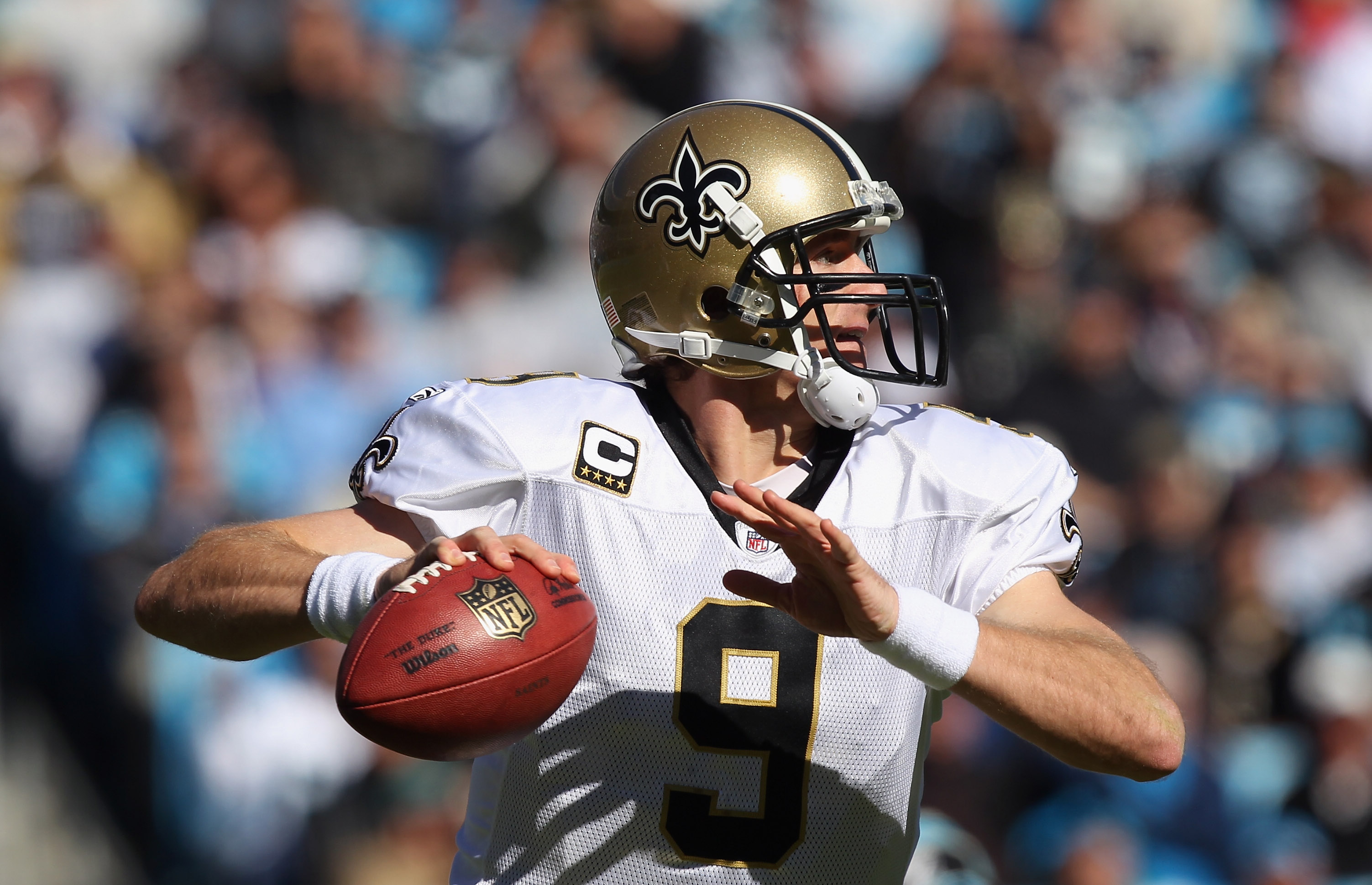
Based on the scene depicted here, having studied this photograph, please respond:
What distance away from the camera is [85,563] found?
16.1 feet

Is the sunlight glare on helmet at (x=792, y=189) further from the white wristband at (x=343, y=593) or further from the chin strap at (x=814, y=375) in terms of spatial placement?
the white wristband at (x=343, y=593)

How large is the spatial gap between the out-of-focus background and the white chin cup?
2352mm

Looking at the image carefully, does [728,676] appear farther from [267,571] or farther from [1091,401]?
[1091,401]

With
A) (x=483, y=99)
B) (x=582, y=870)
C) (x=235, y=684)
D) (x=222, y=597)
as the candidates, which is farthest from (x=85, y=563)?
(x=582, y=870)

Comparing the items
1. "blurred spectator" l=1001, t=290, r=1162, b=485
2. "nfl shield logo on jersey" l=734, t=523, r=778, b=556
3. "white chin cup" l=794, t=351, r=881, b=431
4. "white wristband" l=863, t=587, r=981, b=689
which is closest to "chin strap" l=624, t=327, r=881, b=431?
"white chin cup" l=794, t=351, r=881, b=431

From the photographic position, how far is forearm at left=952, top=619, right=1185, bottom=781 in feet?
6.45

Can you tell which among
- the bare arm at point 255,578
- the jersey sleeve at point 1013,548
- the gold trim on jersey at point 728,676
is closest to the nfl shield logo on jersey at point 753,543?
the gold trim on jersey at point 728,676

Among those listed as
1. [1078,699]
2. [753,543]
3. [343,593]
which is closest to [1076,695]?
[1078,699]

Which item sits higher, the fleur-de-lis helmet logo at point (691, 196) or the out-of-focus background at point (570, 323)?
the fleur-de-lis helmet logo at point (691, 196)

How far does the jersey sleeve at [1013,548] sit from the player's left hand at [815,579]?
37 centimetres

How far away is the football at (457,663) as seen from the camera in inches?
74.2

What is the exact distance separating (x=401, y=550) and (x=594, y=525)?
0.33 metres

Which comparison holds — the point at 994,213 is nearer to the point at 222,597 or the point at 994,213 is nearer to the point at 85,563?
the point at 85,563

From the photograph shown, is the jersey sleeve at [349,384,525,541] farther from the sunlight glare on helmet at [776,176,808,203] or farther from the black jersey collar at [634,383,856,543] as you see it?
the sunlight glare on helmet at [776,176,808,203]
